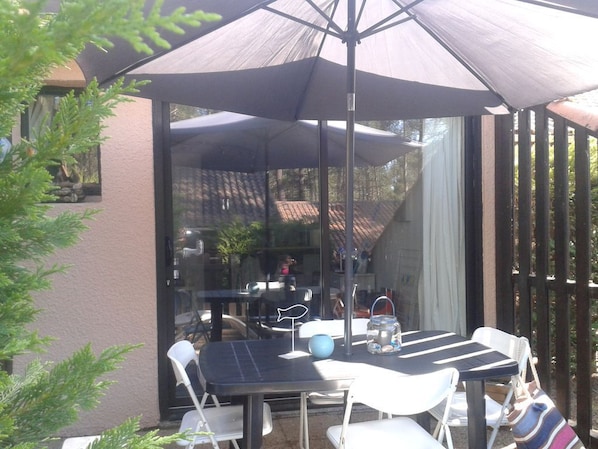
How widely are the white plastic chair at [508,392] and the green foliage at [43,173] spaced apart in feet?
6.82

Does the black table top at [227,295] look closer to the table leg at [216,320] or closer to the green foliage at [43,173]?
the table leg at [216,320]

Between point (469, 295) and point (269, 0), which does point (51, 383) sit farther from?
point (469, 295)

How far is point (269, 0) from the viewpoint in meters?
2.33

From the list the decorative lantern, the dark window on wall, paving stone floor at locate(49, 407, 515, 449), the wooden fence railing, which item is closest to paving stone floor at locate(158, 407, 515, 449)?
paving stone floor at locate(49, 407, 515, 449)

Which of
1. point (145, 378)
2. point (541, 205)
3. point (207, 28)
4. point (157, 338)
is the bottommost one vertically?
point (145, 378)

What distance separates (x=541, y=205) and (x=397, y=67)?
1.31 meters

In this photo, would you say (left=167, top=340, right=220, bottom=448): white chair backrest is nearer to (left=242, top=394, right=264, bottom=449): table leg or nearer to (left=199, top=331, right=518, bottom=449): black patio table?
(left=199, top=331, right=518, bottom=449): black patio table

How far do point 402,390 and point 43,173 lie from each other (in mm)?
1696

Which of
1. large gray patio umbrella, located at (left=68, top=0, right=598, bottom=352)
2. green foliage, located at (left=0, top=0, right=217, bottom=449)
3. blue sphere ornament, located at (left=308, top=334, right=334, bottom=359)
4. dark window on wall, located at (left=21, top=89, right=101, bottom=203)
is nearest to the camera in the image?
green foliage, located at (left=0, top=0, right=217, bottom=449)

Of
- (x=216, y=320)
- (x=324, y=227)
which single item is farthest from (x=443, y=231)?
(x=216, y=320)

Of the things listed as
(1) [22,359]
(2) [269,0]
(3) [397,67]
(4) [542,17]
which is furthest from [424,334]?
(1) [22,359]

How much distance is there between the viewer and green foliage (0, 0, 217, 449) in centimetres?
74

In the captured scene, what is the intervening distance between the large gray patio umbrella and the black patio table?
318 mm

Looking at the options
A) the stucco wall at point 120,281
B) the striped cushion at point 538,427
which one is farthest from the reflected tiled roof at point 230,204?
the striped cushion at point 538,427
